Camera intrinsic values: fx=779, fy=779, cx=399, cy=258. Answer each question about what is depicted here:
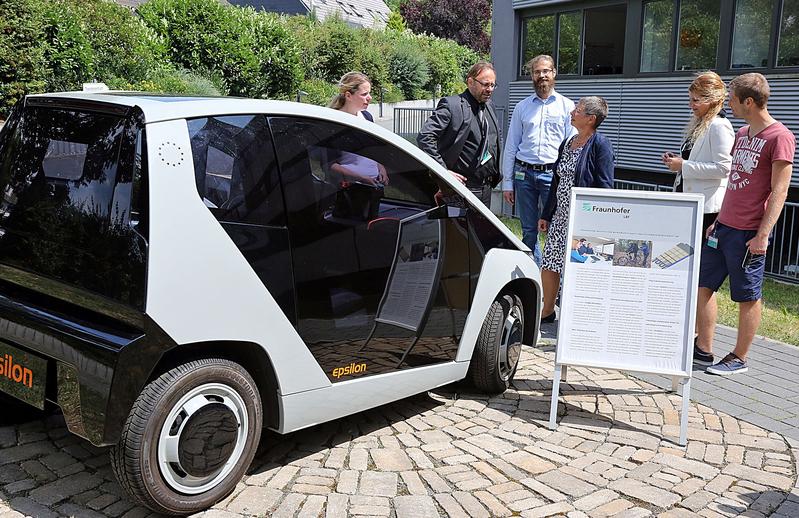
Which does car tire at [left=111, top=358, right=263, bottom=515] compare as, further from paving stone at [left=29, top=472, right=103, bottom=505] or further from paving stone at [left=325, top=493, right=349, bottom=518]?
paving stone at [left=29, top=472, right=103, bottom=505]

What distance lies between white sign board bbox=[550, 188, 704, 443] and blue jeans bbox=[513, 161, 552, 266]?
226cm

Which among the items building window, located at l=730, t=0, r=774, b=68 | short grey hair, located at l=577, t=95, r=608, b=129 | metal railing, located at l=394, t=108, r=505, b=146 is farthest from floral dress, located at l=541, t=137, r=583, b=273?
metal railing, located at l=394, t=108, r=505, b=146

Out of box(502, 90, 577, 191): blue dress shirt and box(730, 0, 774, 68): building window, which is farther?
box(730, 0, 774, 68): building window

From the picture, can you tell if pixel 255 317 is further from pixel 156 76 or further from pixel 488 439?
pixel 156 76

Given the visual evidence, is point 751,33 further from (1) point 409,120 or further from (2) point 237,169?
(2) point 237,169

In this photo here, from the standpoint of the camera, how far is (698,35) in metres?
12.8

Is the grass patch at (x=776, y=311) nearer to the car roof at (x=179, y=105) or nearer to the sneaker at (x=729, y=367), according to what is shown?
the sneaker at (x=729, y=367)

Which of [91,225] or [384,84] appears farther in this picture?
[384,84]

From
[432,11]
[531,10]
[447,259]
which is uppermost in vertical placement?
[432,11]

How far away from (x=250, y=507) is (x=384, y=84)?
3238 centimetres

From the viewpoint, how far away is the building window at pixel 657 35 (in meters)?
13.3

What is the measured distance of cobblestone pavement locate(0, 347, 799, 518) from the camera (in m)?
3.53

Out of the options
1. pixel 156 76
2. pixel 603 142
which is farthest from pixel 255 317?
pixel 156 76

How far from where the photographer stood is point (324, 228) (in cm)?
364
